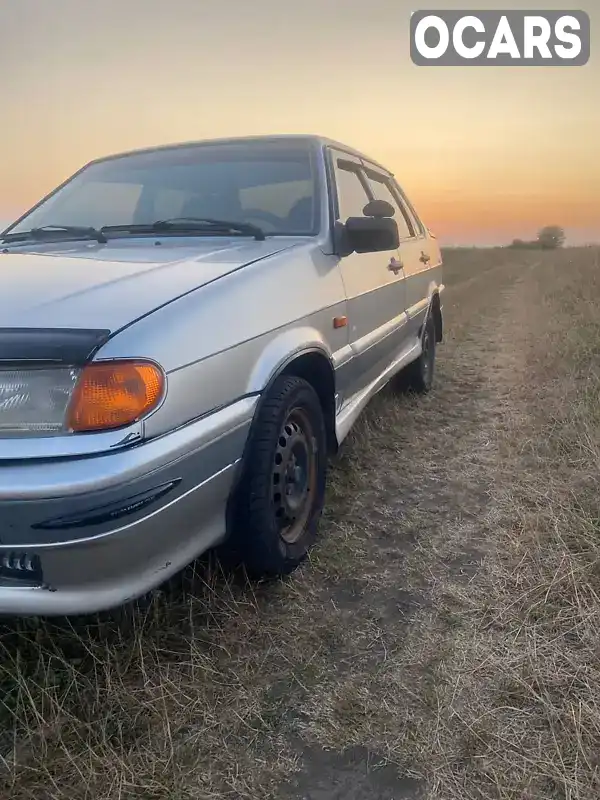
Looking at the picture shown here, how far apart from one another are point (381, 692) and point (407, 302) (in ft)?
9.52

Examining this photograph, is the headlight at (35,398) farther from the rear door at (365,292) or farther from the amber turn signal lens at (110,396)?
the rear door at (365,292)

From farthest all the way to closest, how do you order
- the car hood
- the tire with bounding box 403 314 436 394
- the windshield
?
1. the tire with bounding box 403 314 436 394
2. the windshield
3. the car hood

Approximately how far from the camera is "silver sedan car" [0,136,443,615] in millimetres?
1588

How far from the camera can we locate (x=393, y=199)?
474cm

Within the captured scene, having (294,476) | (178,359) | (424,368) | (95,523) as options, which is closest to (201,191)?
(294,476)

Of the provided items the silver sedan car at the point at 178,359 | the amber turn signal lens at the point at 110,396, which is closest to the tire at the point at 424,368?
the silver sedan car at the point at 178,359

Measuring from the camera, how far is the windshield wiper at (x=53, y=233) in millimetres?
2854

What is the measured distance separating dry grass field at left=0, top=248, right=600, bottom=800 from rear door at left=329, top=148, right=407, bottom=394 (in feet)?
2.42

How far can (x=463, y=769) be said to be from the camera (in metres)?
1.58

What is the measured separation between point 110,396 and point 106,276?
589mm

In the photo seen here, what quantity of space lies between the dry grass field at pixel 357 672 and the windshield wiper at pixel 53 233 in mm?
1522

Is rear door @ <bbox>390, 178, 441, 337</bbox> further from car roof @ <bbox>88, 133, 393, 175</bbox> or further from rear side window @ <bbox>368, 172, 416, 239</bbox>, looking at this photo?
car roof @ <bbox>88, 133, 393, 175</bbox>

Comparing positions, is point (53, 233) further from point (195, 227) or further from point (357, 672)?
point (357, 672)

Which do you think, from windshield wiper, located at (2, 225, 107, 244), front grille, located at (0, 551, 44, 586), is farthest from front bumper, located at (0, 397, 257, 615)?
windshield wiper, located at (2, 225, 107, 244)
